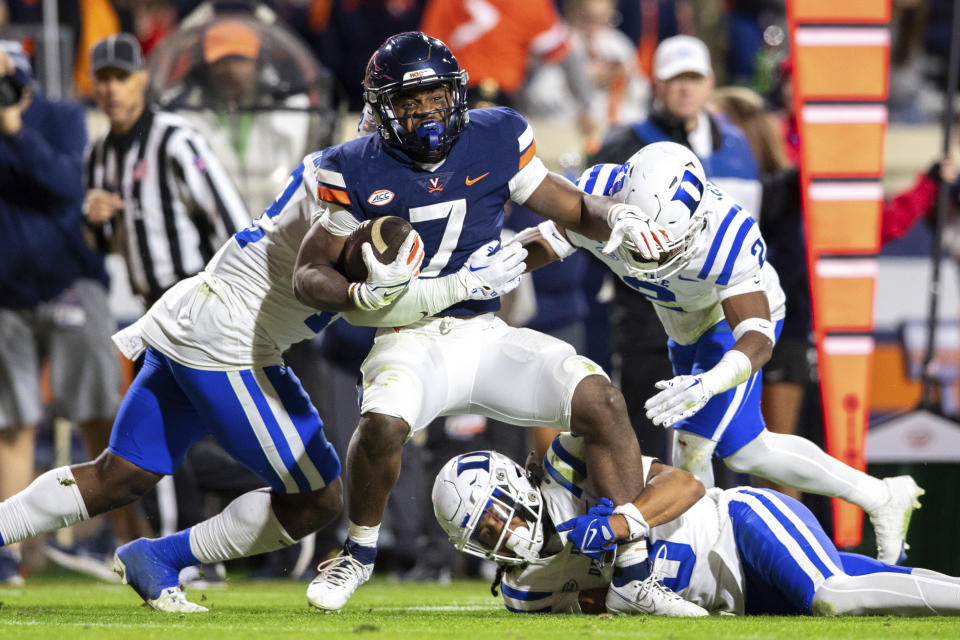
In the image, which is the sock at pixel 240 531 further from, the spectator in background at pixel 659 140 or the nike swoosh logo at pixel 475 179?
the spectator in background at pixel 659 140

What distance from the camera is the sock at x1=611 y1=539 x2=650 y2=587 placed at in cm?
364

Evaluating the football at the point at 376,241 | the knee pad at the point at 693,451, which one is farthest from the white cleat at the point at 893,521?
the football at the point at 376,241

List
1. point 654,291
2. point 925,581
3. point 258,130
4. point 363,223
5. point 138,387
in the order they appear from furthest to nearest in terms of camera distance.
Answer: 1. point 258,130
2. point 654,291
3. point 138,387
4. point 363,223
5. point 925,581

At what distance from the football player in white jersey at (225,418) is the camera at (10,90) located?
2274 millimetres

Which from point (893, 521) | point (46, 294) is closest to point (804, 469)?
point (893, 521)

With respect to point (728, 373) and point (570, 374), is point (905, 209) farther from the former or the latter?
point (570, 374)

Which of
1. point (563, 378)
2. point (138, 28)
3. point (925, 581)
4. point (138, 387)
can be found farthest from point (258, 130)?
point (925, 581)

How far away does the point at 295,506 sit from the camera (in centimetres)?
411

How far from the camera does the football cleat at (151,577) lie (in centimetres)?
404

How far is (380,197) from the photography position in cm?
387

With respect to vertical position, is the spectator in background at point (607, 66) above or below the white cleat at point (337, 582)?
above

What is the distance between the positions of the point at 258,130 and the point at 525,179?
9.24 ft

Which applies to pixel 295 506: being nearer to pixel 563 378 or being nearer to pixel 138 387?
pixel 138 387

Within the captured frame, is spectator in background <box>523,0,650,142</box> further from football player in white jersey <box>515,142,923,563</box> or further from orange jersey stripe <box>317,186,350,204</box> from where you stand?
orange jersey stripe <box>317,186,350,204</box>
